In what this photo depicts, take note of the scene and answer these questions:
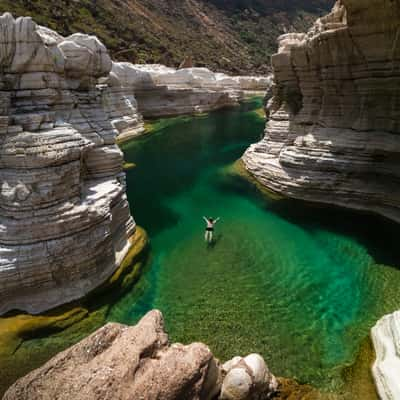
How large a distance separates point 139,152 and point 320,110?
1735 cm

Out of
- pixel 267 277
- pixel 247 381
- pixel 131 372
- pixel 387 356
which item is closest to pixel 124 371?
pixel 131 372

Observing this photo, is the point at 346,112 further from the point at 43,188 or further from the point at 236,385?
the point at 43,188

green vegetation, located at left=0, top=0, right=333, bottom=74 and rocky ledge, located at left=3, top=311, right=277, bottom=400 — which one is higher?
green vegetation, located at left=0, top=0, right=333, bottom=74

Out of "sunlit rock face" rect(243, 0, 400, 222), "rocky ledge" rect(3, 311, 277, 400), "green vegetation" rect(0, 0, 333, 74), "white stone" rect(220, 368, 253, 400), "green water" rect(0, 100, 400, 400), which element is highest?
"green vegetation" rect(0, 0, 333, 74)

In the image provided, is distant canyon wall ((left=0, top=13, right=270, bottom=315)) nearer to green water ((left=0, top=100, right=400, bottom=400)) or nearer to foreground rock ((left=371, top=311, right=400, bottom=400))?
green water ((left=0, top=100, right=400, bottom=400))

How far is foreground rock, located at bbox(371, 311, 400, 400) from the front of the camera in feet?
24.3

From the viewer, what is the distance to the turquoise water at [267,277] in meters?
9.35

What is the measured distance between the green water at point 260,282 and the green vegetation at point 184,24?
2091 inches

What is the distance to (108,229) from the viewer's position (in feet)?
36.6

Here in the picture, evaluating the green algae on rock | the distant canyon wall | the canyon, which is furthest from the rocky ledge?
the canyon

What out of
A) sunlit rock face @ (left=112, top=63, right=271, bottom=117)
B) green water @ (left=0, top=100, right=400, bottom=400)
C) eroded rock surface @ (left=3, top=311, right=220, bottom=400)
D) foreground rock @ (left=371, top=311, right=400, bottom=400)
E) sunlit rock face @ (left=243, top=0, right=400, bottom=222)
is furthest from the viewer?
sunlit rock face @ (left=112, top=63, right=271, bottom=117)

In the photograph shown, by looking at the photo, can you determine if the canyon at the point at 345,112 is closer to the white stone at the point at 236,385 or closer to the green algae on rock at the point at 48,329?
the green algae on rock at the point at 48,329

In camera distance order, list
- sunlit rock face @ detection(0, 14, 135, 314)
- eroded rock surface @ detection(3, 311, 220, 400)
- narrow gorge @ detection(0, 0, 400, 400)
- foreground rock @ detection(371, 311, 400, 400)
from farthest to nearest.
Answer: sunlit rock face @ detection(0, 14, 135, 314) < foreground rock @ detection(371, 311, 400, 400) < narrow gorge @ detection(0, 0, 400, 400) < eroded rock surface @ detection(3, 311, 220, 400)

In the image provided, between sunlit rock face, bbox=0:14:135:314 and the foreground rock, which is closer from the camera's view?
the foreground rock
